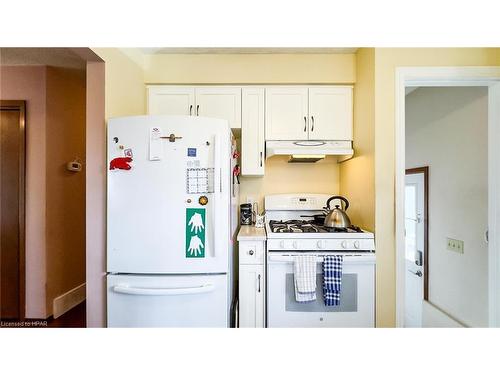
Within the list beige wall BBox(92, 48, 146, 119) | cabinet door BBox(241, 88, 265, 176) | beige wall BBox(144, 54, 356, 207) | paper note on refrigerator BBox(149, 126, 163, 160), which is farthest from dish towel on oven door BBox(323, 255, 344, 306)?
beige wall BBox(92, 48, 146, 119)

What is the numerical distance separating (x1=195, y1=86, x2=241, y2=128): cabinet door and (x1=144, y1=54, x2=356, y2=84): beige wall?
8 cm

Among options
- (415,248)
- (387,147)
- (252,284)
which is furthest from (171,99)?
(415,248)

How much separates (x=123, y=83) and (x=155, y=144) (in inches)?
32.4

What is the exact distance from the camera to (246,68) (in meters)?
2.20

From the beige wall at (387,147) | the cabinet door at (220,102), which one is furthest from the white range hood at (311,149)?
the cabinet door at (220,102)

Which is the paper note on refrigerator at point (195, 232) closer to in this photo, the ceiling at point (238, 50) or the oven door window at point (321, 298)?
the oven door window at point (321, 298)

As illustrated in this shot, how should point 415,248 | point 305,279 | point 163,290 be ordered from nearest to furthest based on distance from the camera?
1. point 163,290
2. point 305,279
3. point 415,248

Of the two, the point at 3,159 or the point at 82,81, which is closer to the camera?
the point at 3,159

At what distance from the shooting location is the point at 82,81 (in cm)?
252

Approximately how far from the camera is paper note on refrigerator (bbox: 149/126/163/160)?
4.61 feet

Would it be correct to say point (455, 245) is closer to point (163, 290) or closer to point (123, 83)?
point (163, 290)

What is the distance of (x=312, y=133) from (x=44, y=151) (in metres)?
2.62
